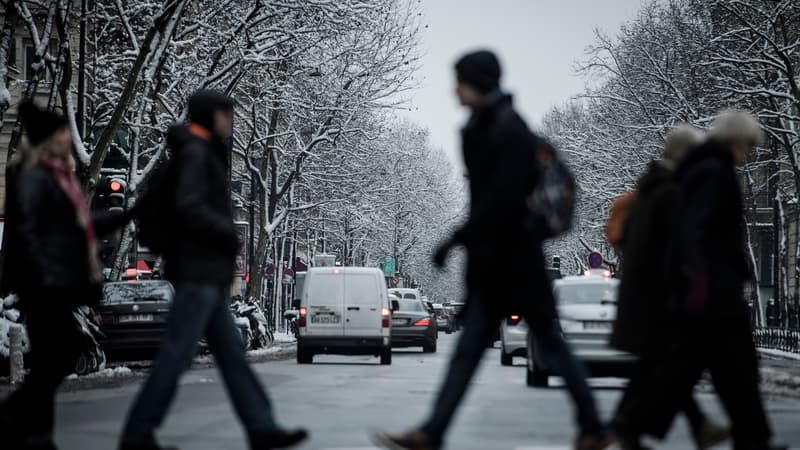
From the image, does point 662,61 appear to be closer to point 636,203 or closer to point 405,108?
point 405,108

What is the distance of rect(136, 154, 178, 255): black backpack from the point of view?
8.62 meters

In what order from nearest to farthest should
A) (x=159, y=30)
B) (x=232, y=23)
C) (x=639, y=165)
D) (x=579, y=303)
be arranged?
(x=579, y=303) → (x=159, y=30) → (x=232, y=23) → (x=639, y=165)

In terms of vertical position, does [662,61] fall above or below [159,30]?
above

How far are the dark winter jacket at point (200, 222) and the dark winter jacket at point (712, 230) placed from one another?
2.36m

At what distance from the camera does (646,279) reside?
31.2 feet

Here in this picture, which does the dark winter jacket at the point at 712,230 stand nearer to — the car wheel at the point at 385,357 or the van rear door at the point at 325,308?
the car wheel at the point at 385,357

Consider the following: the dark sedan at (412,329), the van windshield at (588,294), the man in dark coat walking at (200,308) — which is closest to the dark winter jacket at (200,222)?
the man in dark coat walking at (200,308)

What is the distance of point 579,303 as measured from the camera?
1959cm

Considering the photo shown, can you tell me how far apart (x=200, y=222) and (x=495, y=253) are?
5.07ft

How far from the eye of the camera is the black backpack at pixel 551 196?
26.0 ft

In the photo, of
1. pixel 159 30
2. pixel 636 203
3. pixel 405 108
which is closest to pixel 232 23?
pixel 159 30

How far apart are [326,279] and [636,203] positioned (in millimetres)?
21319

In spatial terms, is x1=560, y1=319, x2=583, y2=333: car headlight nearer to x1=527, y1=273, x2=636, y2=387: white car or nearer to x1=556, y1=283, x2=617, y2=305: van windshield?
x1=527, y1=273, x2=636, y2=387: white car

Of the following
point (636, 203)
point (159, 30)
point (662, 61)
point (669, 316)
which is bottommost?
point (669, 316)
